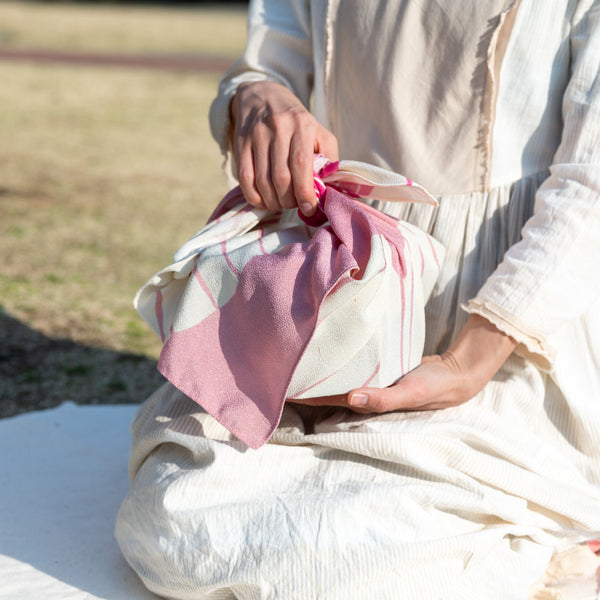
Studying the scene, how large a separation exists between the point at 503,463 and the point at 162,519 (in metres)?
0.49

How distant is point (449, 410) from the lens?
1.34 m

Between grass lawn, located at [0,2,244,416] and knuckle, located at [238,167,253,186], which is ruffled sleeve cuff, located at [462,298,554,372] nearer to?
knuckle, located at [238,167,253,186]

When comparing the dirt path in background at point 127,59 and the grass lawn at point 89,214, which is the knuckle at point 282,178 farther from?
the dirt path in background at point 127,59

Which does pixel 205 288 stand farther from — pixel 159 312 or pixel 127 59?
pixel 127 59

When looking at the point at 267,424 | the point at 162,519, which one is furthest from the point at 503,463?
the point at 162,519

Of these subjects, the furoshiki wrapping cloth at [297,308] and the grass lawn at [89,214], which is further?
the grass lawn at [89,214]

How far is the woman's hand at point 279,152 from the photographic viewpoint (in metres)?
1.33

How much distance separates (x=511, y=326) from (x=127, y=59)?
10685 mm

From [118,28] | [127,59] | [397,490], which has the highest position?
[397,490]

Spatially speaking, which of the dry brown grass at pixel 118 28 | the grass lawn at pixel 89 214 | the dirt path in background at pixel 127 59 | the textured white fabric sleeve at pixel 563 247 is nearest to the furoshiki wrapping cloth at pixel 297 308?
the textured white fabric sleeve at pixel 563 247

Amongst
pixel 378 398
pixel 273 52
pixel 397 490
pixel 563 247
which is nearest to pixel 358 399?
pixel 378 398

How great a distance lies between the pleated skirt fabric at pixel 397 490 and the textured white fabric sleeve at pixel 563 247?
11 cm

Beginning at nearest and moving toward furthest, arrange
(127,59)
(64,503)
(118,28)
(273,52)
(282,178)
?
1. (282,178)
2. (273,52)
3. (64,503)
4. (127,59)
5. (118,28)

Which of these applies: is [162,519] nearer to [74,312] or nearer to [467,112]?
[467,112]
